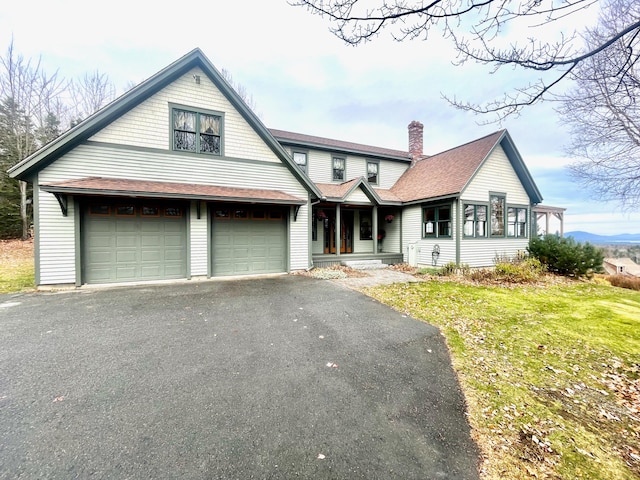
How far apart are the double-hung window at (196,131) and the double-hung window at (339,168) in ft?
23.4

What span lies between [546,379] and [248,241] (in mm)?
8979

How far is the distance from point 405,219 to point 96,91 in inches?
971

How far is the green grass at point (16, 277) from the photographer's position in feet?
24.2

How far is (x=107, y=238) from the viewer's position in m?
7.98

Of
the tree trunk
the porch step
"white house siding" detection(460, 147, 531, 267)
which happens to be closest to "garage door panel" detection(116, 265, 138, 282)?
Result: the porch step

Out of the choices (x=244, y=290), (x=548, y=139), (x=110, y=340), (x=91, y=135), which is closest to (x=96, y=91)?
(x=91, y=135)

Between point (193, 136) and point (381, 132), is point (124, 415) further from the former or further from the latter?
point (381, 132)

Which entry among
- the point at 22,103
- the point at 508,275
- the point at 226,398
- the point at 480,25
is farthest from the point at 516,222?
the point at 22,103

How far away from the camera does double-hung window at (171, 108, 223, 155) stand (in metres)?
9.05

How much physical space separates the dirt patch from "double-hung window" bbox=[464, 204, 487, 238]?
67.4ft

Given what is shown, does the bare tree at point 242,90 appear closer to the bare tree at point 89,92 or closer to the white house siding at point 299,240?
the bare tree at point 89,92

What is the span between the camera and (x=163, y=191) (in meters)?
7.83

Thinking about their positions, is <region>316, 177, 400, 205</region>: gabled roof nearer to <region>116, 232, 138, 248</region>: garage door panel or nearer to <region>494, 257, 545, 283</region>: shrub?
<region>494, 257, 545, 283</region>: shrub

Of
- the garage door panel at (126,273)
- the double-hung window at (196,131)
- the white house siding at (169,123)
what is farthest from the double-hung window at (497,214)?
the garage door panel at (126,273)
